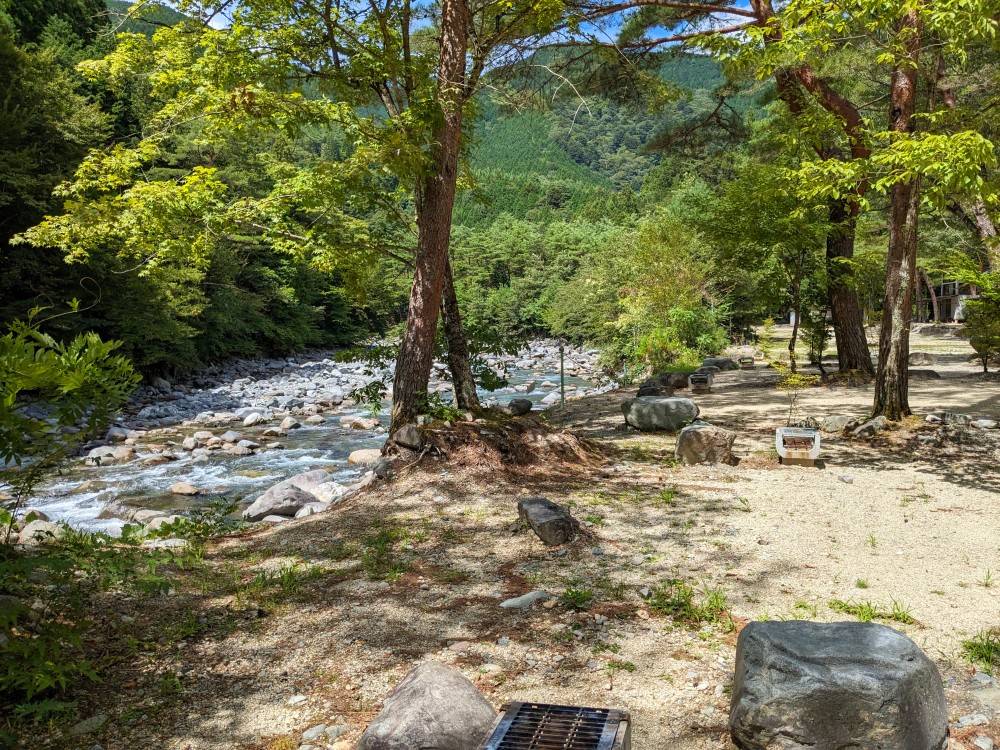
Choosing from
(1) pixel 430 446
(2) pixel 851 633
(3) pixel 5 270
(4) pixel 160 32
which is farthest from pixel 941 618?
(3) pixel 5 270

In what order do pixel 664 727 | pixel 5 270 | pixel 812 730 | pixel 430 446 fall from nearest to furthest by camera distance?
1. pixel 812 730
2. pixel 664 727
3. pixel 430 446
4. pixel 5 270

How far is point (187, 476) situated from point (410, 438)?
5.46 metres

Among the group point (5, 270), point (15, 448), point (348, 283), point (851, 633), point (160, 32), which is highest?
point (160, 32)

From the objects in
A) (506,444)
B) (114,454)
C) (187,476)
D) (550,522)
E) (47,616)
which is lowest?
(187,476)

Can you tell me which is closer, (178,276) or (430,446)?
(430,446)

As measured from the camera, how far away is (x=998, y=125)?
853 cm

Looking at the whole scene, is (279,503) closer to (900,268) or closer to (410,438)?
(410,438)

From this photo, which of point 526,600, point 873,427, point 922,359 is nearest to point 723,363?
point 922,359

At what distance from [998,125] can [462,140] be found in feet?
22.1

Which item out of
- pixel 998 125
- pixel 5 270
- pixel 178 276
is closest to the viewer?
pixel 998 125

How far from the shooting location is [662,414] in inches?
379

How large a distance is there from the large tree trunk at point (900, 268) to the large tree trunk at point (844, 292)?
12.0 ft

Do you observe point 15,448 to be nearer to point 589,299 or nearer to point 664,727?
point 664,727

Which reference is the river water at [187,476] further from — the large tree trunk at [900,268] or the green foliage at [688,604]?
the large tree trunk at [900,268]
